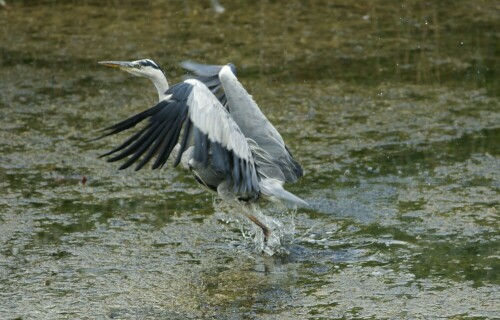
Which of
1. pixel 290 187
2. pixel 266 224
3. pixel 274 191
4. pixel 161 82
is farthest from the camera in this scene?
pixel 290 187

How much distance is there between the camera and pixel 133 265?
548 cm

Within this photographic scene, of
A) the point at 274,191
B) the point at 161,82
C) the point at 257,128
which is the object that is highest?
the point at 161,82

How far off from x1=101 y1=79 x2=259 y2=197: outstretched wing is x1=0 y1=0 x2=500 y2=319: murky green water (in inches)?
25.4

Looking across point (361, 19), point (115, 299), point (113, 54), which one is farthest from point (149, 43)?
point (115, 299)

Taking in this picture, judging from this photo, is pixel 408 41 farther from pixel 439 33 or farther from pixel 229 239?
pixel 229 239

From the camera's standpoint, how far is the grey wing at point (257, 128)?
5.94 meters

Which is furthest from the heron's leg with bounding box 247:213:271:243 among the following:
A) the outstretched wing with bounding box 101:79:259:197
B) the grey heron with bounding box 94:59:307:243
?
the outstretched wing with bounding box 101:79:259:197

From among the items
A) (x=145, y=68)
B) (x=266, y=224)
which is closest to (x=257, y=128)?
(x=266, y=224)

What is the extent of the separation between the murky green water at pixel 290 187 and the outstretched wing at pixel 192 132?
2.12ft

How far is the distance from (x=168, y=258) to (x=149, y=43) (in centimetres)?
503

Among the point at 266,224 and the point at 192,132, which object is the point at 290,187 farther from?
the point at 192,132

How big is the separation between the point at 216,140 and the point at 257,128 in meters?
0.76

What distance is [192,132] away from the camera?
5.27 meters

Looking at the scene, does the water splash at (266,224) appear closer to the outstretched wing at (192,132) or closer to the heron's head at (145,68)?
the outstretched wing at (192,132)
